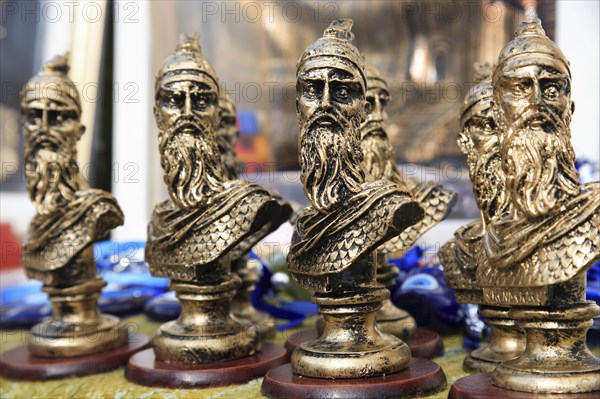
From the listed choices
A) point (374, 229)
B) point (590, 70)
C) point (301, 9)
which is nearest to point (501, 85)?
point (374, 229)

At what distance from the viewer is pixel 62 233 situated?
1910mm

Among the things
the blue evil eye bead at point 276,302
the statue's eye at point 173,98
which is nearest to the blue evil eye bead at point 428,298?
the blue evil eye bead at point 276,302

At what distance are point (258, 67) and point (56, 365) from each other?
7.66 ft

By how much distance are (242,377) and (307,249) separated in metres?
0.37

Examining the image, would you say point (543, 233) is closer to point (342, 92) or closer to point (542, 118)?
point (542, 118)

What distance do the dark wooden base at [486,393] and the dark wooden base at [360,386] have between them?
0.11 m

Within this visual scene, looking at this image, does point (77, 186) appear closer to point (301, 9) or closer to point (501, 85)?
point (501, 85)

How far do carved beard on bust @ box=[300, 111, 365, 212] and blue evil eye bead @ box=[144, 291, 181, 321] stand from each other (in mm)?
1074

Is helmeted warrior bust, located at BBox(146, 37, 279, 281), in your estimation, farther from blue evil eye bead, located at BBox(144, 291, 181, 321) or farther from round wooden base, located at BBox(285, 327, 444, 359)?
blue evil eye bead, located at BBox(144, 291, 181, 321)

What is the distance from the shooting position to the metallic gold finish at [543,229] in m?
1.19

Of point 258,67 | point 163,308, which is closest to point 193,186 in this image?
point 163,308

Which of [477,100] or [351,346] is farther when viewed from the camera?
[477,100]

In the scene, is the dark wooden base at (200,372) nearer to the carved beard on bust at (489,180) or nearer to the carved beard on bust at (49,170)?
the carved beard on bust at (49,170)

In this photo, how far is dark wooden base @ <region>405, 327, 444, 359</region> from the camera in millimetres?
1757
